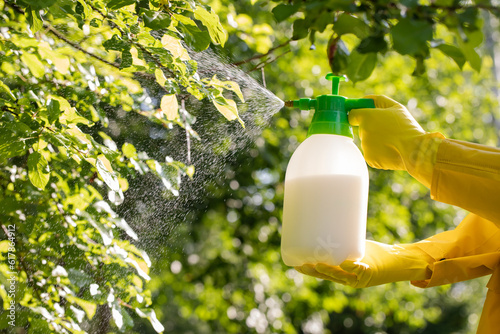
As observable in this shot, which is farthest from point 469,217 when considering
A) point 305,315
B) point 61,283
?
point 305,315

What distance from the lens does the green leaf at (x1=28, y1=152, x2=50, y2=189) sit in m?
1.04

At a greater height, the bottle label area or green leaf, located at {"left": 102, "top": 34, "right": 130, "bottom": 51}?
green leaf, located at {"left": 102, "top": 34, "right": 130, "bottom": 51}

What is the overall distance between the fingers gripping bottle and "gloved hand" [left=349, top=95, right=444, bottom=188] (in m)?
0.04

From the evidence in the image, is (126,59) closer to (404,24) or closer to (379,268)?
(404,24)

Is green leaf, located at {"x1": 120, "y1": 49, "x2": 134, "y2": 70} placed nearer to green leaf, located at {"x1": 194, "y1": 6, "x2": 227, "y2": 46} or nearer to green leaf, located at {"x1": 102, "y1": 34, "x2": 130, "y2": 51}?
green leaf, located at {"x1": 102, "y1": 34, "x2": 130, "y2": 51}

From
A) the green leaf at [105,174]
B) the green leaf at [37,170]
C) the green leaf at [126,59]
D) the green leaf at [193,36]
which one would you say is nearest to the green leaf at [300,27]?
the green leaf at [193,36]

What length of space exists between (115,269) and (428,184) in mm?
948

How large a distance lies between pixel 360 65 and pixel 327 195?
292mm

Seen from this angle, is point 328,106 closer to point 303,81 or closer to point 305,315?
point 303,81

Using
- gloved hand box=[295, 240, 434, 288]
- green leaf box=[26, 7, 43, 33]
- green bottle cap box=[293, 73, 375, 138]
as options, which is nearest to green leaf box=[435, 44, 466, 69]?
green bottle cap box=[293, 73, 375, 138]

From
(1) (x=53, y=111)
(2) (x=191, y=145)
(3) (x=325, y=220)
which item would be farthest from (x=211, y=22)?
(2) (x=191, y=145)

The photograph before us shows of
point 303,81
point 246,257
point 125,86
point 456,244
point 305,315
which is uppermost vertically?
point 125,86

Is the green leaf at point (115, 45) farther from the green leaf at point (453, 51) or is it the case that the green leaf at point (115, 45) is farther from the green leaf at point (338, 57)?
the green leaf at point (453, 51)

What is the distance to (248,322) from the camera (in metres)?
4.60
